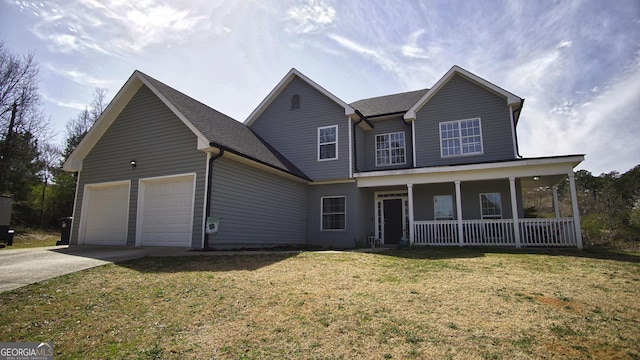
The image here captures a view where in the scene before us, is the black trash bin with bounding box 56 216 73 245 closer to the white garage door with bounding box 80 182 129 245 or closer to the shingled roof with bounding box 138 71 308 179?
the white garage door with bounding box 80 182 129 245

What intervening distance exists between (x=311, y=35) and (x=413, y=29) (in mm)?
3142

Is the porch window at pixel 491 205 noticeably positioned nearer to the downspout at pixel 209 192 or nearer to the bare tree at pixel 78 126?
the downspout at pixel 209 192

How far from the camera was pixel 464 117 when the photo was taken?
1434 cm

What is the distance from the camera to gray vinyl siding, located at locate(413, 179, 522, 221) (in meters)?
13.7

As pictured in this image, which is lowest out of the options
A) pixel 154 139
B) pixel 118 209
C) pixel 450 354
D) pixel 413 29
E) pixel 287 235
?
pixel 450 354

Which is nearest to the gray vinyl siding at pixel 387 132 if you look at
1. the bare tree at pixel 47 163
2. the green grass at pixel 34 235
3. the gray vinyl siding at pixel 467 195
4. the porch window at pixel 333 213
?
the gray vinyl siding at pixel 467 195

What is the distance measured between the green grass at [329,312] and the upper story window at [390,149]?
8567mm

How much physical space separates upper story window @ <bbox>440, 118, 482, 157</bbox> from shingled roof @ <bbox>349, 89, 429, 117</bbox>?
2182 mm

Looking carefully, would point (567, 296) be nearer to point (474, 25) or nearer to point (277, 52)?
point (474, 25)

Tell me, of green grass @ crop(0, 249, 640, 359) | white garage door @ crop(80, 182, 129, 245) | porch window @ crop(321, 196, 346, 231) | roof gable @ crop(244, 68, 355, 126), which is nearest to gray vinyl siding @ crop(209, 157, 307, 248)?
porch window @ crop(321, 196, 346, 231)

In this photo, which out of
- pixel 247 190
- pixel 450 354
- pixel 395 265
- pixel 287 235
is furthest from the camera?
pixel 287 235

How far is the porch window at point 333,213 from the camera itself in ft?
48.4

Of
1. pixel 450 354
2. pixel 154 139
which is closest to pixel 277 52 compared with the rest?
pixel 154 139

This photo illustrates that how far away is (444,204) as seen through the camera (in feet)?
47.6
